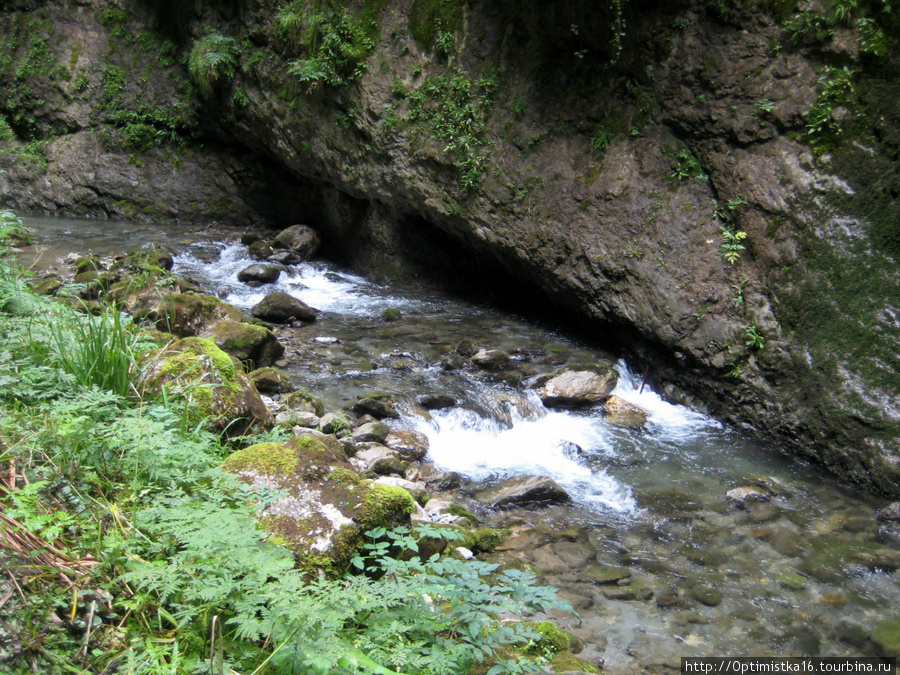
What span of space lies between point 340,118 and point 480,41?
2682 mm

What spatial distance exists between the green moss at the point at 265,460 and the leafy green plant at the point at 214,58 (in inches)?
422

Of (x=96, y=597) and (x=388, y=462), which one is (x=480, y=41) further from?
(x=96, y=597)

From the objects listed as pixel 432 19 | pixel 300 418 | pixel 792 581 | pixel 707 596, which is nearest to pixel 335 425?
pixel 300 418

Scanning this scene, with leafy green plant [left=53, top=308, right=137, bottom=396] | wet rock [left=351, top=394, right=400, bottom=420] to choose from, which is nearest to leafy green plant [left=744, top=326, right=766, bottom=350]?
wet rock [left=351, top=394, right=400, bottom=420]

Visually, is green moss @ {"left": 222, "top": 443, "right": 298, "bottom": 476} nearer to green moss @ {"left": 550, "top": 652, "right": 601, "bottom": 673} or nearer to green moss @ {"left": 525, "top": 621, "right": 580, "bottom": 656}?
green moss @ {"left": 525, "top": 621, "right": 580, "bottom": 656}

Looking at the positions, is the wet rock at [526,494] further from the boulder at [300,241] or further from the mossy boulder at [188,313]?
the boulder at [300,241]

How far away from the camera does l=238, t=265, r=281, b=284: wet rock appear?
10.3 meters

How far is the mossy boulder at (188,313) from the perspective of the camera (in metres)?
6.74

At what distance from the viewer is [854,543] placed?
4926 mm

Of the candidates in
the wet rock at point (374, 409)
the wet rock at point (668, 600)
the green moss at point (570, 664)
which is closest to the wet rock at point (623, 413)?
the wet rock at point (374, 409)

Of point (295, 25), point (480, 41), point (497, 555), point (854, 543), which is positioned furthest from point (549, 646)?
point (295, 25)

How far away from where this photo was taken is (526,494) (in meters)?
5.31

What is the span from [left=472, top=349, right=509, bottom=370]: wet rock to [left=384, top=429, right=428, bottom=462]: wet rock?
193cm

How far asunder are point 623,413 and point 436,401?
217 cm
